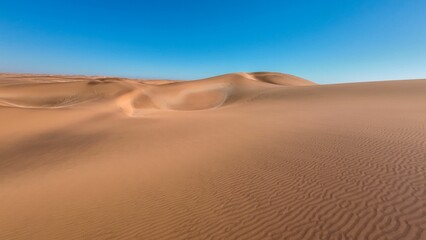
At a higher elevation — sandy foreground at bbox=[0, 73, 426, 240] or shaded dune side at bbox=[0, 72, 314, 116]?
shaded dune side at bbox=[0, 72, 314, 116]

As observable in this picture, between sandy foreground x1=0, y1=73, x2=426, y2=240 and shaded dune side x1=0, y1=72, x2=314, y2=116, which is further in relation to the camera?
shaded dune side x1=0, y1=72, x2=314, y2=116

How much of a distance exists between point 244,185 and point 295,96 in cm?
2667

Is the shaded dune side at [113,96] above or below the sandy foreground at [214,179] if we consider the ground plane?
above

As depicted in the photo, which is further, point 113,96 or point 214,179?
point 113,96

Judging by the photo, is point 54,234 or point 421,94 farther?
point 421,94

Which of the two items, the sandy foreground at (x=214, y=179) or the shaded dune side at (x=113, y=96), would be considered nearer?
the sandy foreground at (x=214, y=179)

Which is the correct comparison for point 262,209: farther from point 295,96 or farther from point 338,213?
point 295,96

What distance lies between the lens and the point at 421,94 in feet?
82.3

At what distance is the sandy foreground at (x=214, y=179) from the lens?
5.01 m

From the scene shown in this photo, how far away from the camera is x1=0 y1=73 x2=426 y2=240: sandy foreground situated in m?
5.01


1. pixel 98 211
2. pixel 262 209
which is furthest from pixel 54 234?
pixel 262 209

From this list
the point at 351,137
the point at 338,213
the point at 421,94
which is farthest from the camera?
the point at 421,94

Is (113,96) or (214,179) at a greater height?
(113,96)

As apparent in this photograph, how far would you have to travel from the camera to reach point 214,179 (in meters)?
7.46
